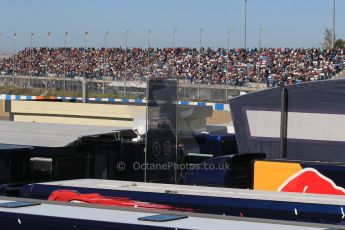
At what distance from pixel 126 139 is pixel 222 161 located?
6.00ft

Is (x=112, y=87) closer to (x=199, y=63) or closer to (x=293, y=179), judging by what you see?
(x=199, y=63)

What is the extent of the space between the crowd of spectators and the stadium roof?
26.7 metres

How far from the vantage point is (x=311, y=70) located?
44625 millimetres

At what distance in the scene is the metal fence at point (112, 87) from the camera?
2931cm

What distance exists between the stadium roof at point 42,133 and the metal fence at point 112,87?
479 inches

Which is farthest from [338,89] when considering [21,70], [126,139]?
[21,70]

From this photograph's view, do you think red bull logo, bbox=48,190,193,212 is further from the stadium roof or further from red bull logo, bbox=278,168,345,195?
the stadium roof

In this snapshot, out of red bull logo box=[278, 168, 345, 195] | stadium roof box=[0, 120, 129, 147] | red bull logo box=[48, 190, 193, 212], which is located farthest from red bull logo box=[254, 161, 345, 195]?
stadium roof box=[0, 120, 129, 147]

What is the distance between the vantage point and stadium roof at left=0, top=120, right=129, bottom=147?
7.52m

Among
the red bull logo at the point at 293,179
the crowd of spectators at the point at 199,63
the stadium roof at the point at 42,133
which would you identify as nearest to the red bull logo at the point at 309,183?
the red bull logo at the point at 293,179

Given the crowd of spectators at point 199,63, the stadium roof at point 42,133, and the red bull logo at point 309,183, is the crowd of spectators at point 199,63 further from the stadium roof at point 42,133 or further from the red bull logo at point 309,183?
the red bull logo at point 309,183

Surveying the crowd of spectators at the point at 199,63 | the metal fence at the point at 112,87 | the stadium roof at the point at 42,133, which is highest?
the crowd of spectators at the point at 199,63

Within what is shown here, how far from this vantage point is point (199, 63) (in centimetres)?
5403

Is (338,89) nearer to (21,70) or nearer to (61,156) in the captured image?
(61,156)
